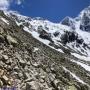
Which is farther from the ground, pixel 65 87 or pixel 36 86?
pixel 65 87

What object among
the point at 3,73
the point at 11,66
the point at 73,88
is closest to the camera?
the point at 3,73

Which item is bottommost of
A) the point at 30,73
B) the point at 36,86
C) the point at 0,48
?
the point at 36,86

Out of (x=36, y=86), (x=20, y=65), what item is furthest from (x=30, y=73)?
(x=36, y=86)

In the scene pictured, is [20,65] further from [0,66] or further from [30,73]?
[0,66]

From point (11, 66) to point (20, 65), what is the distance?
52.9 inches

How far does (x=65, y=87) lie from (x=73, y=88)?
2.11m

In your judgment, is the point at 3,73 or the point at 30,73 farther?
the point at 30,73

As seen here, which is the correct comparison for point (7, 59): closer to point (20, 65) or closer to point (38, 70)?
point (20, 65)

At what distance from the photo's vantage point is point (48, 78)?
24.1 m

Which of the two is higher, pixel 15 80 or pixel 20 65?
pixel 20 65

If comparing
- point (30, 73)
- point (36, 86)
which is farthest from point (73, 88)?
point (36, 86)

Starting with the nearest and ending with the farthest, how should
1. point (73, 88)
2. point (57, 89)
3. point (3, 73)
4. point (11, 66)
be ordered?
1. point (3, 73)
2. point (11, 66)
3. point (57, 89)
4. point (73, 88)

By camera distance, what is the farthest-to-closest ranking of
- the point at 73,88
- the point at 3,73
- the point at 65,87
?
1. the point at 73,88
2. the point at 65,87
3. the point at 3,73

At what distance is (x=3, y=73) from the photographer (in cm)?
1994
